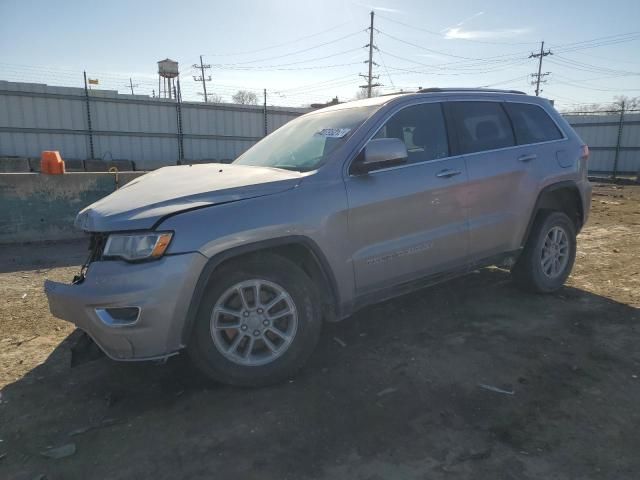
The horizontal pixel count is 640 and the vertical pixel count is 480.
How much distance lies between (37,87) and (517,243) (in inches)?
669

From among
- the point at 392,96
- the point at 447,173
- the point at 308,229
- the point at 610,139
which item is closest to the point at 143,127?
the point at 392,96

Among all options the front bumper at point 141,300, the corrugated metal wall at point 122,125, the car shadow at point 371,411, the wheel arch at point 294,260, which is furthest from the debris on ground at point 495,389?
the corrugated metal wall at point 122,125

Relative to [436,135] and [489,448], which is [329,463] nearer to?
[489,448]

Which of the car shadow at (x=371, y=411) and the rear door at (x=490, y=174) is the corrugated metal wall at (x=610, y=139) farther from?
the car shadow at (x=371, y=411)

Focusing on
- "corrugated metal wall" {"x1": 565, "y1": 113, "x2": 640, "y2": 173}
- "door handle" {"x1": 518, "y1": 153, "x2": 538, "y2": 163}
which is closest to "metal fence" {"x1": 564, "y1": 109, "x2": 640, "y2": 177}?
"corrugated metal wall" {"x1": 565, "y1": 113, "x2": 640, "y2": 173}

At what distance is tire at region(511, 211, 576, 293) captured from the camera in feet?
14.8

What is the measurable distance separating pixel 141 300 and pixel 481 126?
321 centimetres

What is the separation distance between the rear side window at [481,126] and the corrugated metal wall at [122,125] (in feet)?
46.7

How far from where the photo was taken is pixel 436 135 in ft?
12.7

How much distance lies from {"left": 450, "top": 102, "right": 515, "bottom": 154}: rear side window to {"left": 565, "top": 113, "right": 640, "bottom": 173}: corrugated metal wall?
21243 millimetres

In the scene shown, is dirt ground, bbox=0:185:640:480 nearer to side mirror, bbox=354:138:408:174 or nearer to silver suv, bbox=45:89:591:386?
silver suv, bbox=45:89:591:386

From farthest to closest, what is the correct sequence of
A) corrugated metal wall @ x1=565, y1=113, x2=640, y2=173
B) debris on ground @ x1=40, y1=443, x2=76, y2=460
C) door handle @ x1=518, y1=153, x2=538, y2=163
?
corrugated metal wall @ x1=565, y1=113, x2=640, y2=173, door handle @ x1=518, y1=153, x2=538, y2=163, debris on ground @ x1=40, y1=443, x2=76, y2=460

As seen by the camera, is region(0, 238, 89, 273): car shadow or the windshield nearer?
the windshield

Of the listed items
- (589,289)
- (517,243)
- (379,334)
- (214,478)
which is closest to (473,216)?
(517,243)
